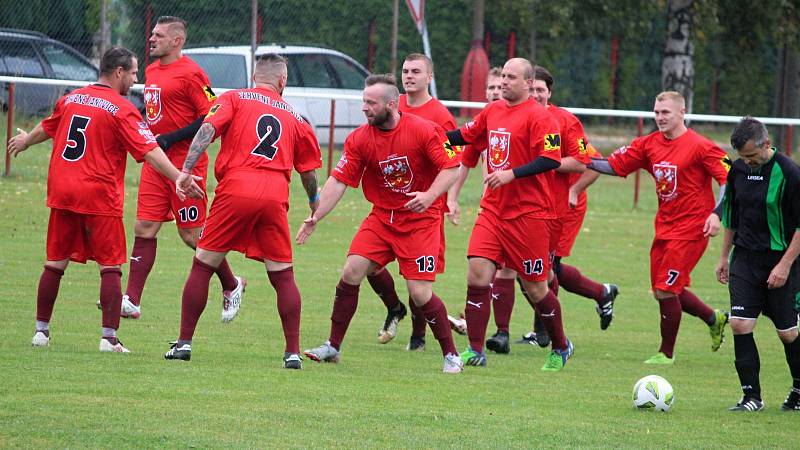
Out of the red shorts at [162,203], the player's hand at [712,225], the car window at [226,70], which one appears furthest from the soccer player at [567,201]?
the car window at [226,70]

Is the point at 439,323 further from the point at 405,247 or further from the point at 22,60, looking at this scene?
the point at 22,60

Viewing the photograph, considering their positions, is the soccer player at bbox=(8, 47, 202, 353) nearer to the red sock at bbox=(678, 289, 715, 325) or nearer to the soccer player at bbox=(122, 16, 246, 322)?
the soccer player at bbox=(122, 16, 246, 322)

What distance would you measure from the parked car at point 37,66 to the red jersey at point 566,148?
999 cm

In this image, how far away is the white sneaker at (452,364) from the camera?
353 inches

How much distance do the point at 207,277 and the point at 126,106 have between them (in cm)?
129

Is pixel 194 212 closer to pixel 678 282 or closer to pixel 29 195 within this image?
pixel 678 282

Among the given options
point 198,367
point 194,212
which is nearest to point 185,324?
point 198,367

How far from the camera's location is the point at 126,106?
862cm

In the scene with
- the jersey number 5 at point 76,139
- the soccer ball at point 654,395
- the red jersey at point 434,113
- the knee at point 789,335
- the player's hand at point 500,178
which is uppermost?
the red jersey at point 434,113

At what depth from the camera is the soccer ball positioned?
7871 millimetres

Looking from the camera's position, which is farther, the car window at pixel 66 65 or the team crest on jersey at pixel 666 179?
the car window at pixel 66 65

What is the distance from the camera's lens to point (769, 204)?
8.18 meters

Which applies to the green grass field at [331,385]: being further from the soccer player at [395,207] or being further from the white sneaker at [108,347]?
the soccer player at [395,207]

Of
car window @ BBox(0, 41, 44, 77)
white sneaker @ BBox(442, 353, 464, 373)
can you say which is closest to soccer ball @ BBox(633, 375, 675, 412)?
white sneaker @ BBox(442, 353, 464, 373)
